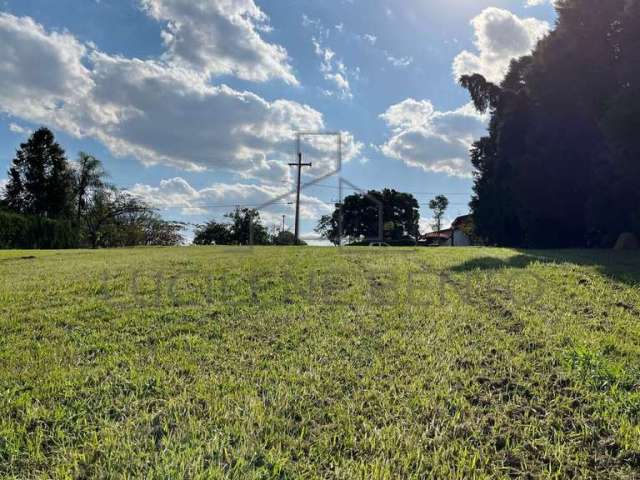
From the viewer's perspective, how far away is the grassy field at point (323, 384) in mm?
1805

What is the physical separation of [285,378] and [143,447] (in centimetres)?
99

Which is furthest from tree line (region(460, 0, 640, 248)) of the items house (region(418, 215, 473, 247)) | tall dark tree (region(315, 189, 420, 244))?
tall dark tree (region(315, 189, 420, 244))

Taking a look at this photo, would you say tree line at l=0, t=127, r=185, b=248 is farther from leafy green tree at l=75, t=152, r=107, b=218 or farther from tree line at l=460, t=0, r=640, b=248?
tree line at l=460, t=0, r=640, b=248

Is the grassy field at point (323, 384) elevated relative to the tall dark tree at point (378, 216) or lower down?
lower down

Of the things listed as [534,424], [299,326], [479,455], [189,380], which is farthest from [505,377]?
[189,380]

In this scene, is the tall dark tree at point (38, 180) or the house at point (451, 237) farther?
the house at point (451, 237)

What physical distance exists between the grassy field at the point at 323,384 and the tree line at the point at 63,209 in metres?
20.9

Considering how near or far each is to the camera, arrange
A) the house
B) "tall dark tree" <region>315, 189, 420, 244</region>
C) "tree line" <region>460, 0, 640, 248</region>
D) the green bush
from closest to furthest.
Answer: "tree line" <region>460, 0, 640, 248</region> → the green bush → the house → "tall dark tree" <region>315, 189, 420, 244</region>

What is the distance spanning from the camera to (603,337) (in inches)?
129

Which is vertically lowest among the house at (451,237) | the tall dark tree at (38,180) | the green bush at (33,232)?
the green bush at (33,232)

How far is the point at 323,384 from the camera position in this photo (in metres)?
2.52

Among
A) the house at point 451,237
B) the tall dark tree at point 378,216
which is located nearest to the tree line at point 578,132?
the house at point 451,237

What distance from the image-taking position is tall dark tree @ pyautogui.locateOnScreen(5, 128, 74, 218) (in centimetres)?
2894

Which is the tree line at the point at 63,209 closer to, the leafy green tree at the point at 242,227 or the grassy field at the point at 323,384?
the leafy green tree at the point at 242,227
